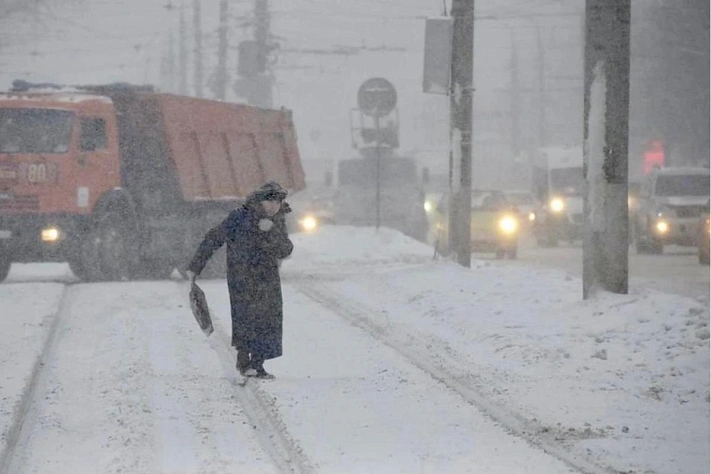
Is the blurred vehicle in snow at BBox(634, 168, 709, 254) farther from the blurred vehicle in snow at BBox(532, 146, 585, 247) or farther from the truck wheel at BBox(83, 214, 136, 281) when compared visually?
the truck wheel at BBox(83, 214, 136, 281)

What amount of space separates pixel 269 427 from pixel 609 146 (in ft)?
25.2

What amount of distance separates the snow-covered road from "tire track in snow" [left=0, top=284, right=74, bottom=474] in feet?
0.09

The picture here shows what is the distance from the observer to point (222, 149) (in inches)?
1035

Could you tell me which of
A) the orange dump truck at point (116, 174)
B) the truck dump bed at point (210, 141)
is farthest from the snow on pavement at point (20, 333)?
the truck dump bed at point (210, 141)

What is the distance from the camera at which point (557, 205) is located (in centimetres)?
4103

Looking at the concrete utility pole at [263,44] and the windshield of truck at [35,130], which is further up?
the concrete utility pole at [263,44]

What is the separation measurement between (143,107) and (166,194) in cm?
146

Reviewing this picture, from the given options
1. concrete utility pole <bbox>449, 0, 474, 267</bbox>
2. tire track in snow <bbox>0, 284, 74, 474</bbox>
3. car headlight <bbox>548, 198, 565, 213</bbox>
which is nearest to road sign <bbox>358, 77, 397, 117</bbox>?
concrete utility pole <bbox>449, 0, 474, 267</bbox>

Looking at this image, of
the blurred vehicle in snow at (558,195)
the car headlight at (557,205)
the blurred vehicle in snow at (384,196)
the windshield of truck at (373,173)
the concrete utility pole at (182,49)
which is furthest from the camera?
the concrete utility pole at (182,49)

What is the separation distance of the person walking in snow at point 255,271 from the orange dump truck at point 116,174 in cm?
1202

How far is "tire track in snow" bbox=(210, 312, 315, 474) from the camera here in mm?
8750

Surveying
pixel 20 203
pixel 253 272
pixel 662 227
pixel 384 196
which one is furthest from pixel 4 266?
pixel 384 196

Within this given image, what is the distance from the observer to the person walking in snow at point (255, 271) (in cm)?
1248

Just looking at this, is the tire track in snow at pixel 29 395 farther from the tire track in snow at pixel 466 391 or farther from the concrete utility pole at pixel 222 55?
the concrete utility pole at pixel 222 55
